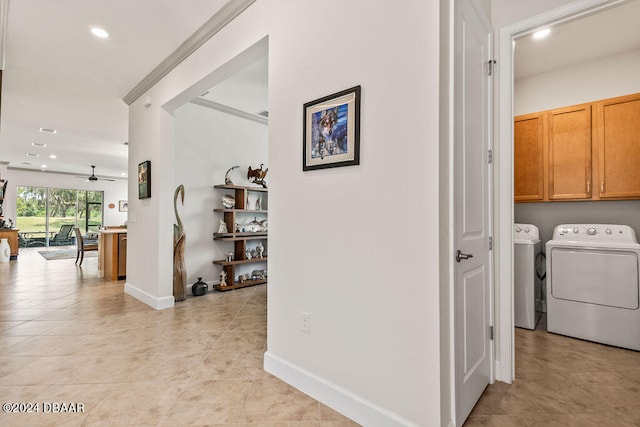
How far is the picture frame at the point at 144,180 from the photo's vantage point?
371 cm

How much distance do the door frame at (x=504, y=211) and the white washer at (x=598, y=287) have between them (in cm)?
124

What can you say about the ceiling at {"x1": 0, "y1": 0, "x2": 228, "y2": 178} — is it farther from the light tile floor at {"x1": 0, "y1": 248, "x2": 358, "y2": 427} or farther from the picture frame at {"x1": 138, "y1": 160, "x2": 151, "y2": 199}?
the light tile floor at {"x1": 0, "y1": 248, "x2": 358, "y2": 427}

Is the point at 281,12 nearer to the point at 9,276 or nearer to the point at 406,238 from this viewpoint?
the point at 406,238

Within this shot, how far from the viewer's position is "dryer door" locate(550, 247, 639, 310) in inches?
97.7

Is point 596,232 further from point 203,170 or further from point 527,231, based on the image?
point 203,170

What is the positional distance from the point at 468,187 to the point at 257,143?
416cm

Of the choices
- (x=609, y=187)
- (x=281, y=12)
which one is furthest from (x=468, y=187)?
(x=609, y=187)

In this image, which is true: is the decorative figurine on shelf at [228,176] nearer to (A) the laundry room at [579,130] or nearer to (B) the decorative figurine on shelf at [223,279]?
(B) the decorative figurine on shelf at [223,279]

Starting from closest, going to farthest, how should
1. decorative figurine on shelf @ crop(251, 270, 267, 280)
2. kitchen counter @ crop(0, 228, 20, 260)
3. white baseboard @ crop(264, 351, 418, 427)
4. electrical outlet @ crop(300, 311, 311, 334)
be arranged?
white baseboard @ crop(264, 351, 418, 427) → electrical outlet @ crop(300, 311, 311, 334) → decorative figurine on shelf @ crop(251, 270, 267, 280) → kitchen counter @ crop(0, 228, 20, 260)

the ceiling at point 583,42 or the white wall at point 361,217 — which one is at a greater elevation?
the ceiling at point 583,42

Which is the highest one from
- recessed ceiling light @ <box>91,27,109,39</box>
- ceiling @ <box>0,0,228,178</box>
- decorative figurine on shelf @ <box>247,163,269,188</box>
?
recessed ceiling light @ <box>91,27,109,39</box>

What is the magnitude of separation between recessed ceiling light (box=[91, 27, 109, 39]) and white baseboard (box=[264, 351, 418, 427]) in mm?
3254

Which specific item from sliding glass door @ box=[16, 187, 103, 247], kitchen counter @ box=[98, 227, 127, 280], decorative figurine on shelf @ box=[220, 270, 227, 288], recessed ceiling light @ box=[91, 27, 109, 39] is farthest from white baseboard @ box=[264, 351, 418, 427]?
sliding glass door @ box=[16, 187, 103, 247]

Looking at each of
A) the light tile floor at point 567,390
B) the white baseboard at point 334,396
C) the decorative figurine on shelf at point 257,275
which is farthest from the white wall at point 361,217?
the decorative figurine on shelf at point 257,275
